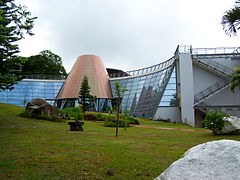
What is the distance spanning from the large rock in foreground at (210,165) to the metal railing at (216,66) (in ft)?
90.1

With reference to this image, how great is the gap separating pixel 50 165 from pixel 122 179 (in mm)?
1790

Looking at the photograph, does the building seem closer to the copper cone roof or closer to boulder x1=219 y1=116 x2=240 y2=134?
the copper cone roof

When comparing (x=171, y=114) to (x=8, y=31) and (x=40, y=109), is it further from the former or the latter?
(x=8, y=31)

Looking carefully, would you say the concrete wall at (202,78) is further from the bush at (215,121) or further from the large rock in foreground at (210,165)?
the large rock in foreground at (210,165)

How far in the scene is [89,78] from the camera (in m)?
40.7

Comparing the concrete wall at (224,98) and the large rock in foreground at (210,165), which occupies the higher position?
the concrete wall at (224,98)

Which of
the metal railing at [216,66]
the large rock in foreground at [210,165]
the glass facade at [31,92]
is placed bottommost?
the large rock in foreground at [210,165]

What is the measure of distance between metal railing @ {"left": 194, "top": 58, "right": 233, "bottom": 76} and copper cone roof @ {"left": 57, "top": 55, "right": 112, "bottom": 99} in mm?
18675

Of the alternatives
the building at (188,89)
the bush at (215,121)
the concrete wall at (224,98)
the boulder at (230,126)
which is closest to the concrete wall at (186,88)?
the building at (188,89)

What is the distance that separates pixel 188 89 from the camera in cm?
2722

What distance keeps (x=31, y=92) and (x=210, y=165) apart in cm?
4585

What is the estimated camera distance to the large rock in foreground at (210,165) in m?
2.14

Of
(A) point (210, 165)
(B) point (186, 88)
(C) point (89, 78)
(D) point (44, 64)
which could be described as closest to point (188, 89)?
(B) point (186, 88)

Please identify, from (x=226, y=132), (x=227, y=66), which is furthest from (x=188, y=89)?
(x=226, y=132)
